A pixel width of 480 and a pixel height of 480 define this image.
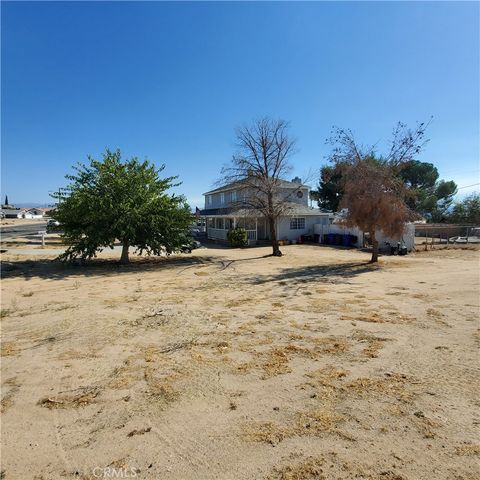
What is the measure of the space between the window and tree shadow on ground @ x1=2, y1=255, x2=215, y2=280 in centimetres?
1182

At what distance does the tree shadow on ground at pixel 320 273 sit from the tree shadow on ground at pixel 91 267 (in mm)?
4774

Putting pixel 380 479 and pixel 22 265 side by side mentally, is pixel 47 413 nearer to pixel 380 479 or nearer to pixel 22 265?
pixel 380 479

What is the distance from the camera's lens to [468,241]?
2661cm

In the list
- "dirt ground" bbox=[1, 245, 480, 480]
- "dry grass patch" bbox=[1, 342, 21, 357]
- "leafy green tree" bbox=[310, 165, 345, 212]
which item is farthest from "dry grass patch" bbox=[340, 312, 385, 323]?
"leafy green tree" bbox=[310, 165, 345, 212]

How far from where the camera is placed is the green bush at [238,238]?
27.8 meters

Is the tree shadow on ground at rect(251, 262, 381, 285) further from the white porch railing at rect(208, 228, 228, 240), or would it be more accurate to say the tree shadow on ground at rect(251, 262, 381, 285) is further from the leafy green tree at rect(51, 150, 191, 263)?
the white porch railing at rect(208, 228, 228, 240)

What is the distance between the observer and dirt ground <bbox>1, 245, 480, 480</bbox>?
336cm

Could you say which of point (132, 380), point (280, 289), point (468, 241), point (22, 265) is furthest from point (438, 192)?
point (132, 380)

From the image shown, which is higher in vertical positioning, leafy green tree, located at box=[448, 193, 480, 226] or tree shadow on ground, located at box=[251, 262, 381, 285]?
leafy green tree, located at box=[448, 193, 480, 226]

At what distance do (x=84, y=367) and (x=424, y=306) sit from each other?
7.92m

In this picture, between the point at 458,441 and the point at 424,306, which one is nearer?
the point at 458,441

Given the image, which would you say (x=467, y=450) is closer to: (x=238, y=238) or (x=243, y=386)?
(x=243, y=386)

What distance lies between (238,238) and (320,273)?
13.1 m

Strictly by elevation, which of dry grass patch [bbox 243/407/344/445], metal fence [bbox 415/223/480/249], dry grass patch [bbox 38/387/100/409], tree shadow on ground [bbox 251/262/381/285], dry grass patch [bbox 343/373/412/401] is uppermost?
metal fence [bbox 415/223/480/249]
